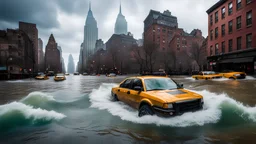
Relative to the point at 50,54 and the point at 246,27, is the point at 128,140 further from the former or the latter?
the point at 50,54

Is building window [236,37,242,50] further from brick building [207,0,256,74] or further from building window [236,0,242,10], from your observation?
building window [236,0,242,10]

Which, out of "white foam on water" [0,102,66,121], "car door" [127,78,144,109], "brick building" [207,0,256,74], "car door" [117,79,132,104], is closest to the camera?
"white foam on water" [0,102,66,121]

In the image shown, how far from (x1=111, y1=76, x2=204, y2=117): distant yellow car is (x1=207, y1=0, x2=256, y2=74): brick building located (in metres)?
22.6

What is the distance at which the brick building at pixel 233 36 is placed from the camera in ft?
73.9

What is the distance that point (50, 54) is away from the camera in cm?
15825

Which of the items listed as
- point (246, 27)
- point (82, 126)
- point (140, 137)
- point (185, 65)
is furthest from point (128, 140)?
point (185, 65)

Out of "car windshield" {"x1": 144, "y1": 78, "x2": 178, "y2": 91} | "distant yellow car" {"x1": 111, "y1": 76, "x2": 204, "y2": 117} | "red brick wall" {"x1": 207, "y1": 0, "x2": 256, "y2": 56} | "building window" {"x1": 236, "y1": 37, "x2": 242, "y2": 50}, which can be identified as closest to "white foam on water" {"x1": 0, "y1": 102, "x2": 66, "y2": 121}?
"distant yellow car" {"x1": 111, "y1": 76, "x2": 204, "y2": 117}

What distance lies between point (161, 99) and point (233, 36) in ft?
91.6

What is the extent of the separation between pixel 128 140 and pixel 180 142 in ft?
4.03

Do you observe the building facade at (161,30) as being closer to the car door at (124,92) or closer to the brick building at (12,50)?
the brick building at (12,50)

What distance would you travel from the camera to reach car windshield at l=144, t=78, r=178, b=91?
561 cm

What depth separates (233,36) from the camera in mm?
25734

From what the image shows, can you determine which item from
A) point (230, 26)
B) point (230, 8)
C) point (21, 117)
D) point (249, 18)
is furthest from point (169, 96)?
point (230, 8)

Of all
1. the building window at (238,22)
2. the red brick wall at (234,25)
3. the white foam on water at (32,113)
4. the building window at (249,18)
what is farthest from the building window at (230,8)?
the white foam on water at (32,113)
